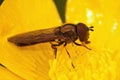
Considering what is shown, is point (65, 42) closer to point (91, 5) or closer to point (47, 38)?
point (47, 38)

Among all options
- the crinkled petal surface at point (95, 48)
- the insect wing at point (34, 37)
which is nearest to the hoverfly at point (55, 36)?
the insect wing at point (34, 37)

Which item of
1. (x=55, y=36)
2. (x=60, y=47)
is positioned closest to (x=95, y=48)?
(x=60, y=47)

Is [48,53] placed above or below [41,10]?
below

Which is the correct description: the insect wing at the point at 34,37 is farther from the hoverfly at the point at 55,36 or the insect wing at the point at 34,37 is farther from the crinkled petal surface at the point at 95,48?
the crinkled petal surface at the point at 95,48

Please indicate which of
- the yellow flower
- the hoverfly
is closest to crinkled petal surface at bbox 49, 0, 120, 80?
the yellow flower

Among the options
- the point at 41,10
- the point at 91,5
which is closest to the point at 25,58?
the point at 41,10

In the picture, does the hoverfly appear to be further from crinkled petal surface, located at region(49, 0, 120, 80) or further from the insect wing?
crinkled petal surface, located at region(49, 0, 120, 80)

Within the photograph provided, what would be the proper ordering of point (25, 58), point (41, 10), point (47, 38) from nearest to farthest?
point (47, 38) → point (25, 58) → point (41, 10)
